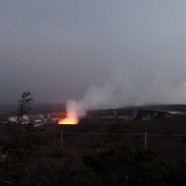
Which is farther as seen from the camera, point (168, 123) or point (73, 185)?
A: point (168, 123)

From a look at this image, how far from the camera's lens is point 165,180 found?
11.9 meters

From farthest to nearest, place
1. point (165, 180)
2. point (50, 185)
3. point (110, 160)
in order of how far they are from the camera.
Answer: point (110, 160)
point (165, 180)
point (50, 185)

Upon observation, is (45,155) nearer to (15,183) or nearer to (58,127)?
(15,183)

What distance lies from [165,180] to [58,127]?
30.7 m

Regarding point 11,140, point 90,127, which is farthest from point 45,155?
point 90,127

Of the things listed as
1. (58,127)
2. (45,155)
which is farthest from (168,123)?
(45,155)

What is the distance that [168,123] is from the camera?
38844 mm

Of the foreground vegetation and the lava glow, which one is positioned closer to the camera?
the foreground vegetation

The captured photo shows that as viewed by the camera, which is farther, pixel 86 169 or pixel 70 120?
pixel 70 120

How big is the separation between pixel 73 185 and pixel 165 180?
9.35ft

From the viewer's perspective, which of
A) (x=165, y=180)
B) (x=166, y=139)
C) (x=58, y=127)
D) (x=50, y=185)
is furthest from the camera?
(x=58, y=127)

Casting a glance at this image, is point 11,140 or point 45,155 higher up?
point 11,140

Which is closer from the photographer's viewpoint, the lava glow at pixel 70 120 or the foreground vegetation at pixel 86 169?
the foreground vegetation at pixel 86 169

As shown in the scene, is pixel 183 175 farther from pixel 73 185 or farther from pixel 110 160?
pixel 73 185
